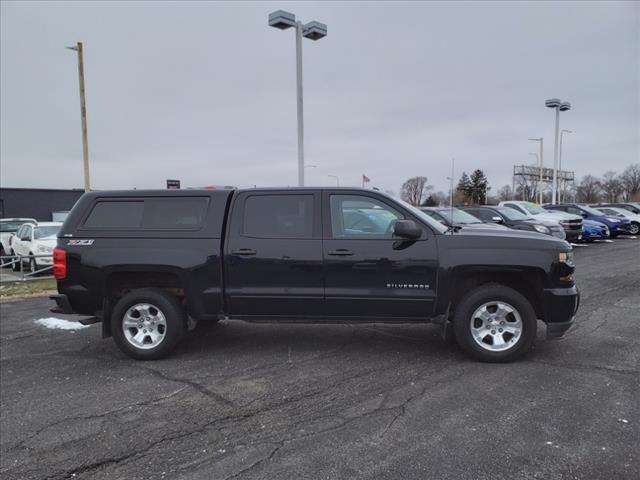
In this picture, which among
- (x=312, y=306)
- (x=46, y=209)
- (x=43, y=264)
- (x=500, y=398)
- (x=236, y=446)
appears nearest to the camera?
(x=236, y=446)

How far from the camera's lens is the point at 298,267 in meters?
5.20

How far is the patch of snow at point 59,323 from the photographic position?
7188mm

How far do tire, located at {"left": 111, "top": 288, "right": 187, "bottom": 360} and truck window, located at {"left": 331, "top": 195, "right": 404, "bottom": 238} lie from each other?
6.54 feet

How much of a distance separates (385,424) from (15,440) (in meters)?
2.77

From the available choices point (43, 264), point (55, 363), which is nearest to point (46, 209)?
point (43, 264)

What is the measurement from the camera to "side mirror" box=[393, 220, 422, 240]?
4.92m

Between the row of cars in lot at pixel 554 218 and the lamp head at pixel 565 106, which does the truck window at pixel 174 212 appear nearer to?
the row of cars in lot at pixel 554 218

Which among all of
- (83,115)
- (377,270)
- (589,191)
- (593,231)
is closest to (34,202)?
(83,115)

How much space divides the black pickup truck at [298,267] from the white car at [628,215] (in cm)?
2181

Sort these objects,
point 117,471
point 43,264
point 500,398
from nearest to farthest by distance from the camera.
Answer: point 117,471 < point 500,398 < point 43,264

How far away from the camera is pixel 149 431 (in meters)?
3.74

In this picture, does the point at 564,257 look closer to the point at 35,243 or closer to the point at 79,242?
the point at 79,242

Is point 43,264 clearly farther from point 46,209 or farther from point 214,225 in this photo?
point 46,209

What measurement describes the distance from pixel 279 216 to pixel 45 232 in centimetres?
1294
